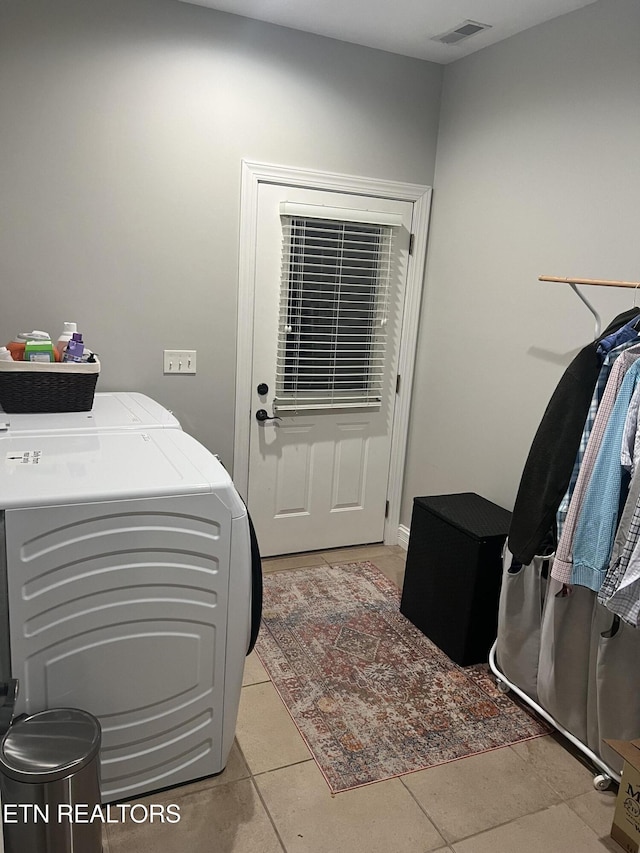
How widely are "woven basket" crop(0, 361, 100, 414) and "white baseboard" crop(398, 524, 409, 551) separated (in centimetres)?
202

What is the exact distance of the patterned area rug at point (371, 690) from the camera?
6.95 feet

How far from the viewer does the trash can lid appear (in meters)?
1.43

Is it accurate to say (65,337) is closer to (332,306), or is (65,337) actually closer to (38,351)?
(38,351)

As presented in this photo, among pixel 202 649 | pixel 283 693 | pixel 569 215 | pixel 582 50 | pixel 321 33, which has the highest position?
pixel 321 33

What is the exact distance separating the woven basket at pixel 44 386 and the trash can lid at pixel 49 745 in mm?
1138

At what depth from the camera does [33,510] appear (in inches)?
58.6

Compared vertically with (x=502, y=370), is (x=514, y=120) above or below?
above

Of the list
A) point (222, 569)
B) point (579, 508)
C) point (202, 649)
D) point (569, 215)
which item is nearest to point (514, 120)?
point (569, 215)

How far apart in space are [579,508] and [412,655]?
1.09 meters

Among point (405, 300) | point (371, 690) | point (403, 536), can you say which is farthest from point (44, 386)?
point (403, 536)

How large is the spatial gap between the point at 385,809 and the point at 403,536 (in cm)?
193

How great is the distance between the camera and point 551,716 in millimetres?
2211

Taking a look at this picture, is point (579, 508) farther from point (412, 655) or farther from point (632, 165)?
point (632, 165)

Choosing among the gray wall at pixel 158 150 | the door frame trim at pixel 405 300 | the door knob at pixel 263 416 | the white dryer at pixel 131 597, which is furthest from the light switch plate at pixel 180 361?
the white dryer at pixel 131 597
